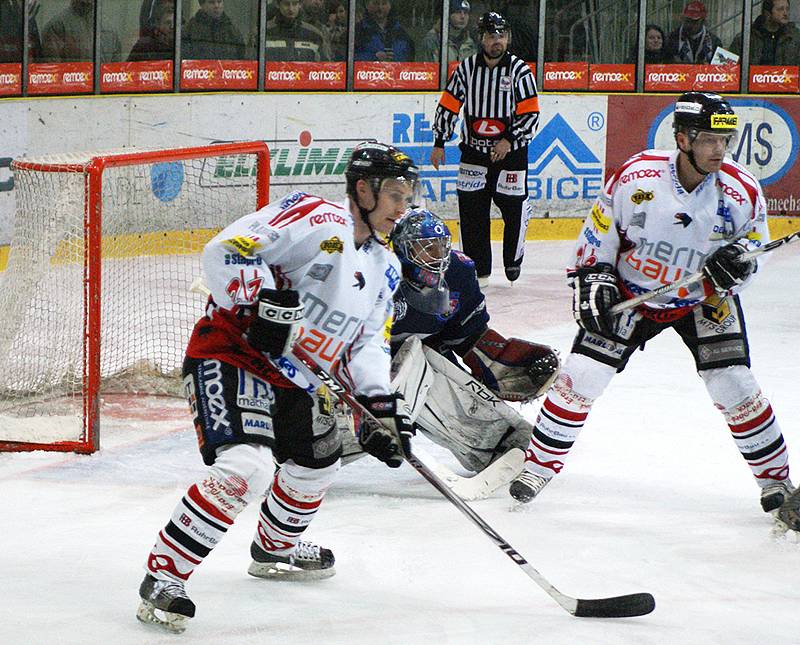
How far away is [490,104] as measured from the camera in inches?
284

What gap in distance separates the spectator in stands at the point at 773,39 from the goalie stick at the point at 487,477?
637cm

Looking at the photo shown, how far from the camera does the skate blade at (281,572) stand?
10.6ft

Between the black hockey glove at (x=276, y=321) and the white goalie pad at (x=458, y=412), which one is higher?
the black hockey glove at (x=276, y=321)

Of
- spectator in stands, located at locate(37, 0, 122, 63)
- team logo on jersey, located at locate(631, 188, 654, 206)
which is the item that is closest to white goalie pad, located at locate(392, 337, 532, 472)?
team logo on jersey, located at locate(631, 188, 654, 206)

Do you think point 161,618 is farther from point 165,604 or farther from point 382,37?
point 382,37

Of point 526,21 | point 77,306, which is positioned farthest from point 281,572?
point 526,21

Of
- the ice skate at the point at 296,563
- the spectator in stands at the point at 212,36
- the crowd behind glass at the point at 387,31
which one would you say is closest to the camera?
the ice skate at the point at 296,563

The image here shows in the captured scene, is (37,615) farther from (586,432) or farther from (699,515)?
(586,432)

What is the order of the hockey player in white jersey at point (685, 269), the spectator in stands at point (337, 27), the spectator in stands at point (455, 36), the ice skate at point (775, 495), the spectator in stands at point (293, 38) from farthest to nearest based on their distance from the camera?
the spectator in stands at point (455, 36) < the spectator in stands at point (337, 27) < the spectator in stands at point (293, 38) < the ice skate at point (775, 495) < the hockey player in white jersey at point (685, 269)

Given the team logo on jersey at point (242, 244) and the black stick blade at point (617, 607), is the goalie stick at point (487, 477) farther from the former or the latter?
the team logo on jersey at point (242, 244)

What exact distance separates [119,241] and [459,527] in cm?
243

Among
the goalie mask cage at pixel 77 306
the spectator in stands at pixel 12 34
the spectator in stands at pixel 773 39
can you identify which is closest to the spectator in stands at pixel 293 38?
the spectator in stands at pixel 12 34

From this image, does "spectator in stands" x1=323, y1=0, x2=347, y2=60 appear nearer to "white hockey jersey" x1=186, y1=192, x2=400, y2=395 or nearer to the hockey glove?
the hockey glove

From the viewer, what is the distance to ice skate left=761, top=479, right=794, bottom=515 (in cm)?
378
